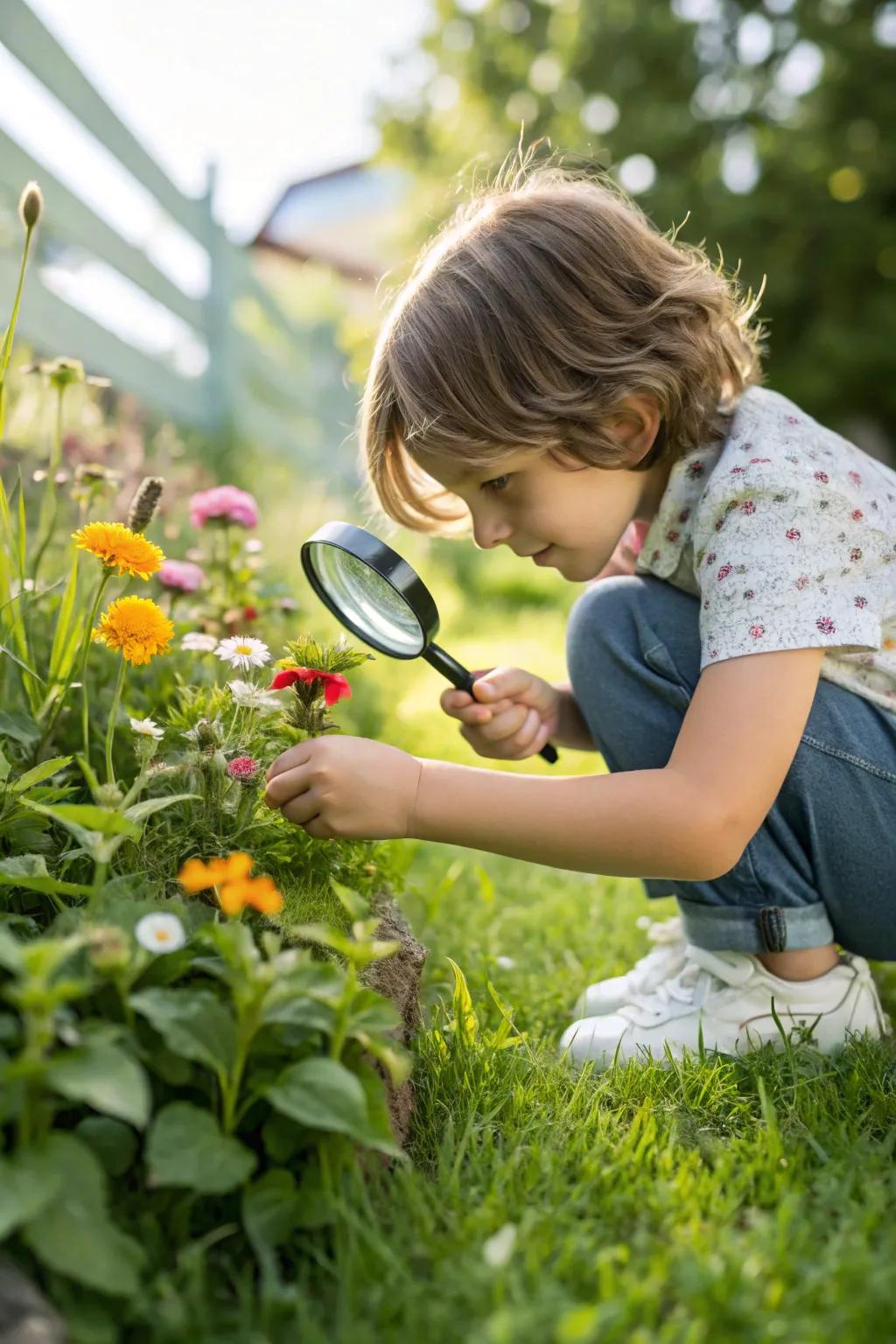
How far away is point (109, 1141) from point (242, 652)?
686 millimetres

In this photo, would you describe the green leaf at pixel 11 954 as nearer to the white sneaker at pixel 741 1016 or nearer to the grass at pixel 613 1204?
the grass at pixel 613 1204

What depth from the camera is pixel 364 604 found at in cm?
168

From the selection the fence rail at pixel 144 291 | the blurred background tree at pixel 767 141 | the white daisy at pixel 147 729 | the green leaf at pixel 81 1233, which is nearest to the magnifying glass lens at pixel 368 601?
the white daisy at pixel 147 729

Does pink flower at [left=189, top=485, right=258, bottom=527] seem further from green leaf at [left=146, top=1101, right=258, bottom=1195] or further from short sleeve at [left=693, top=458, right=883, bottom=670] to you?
green leaf at [left=146, top=1101, right=258, bottom=1195]

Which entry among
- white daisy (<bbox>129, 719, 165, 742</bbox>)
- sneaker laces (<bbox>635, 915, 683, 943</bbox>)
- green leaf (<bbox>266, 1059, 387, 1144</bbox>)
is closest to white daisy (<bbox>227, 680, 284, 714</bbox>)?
white daisy (<bbox>129, 719, 165, 742</bbox>)

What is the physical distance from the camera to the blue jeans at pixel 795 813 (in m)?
1.70

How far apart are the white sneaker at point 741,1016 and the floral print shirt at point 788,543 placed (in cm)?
45

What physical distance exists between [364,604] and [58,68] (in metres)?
3.21

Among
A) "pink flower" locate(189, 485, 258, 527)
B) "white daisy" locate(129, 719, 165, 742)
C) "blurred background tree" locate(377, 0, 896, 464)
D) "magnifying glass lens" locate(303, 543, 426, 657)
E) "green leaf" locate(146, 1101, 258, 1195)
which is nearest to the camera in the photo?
"green leaf" locate(146, 1101, 258, 1195)

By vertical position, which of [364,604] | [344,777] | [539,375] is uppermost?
[539,375]

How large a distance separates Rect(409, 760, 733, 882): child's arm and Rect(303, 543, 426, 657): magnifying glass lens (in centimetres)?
26

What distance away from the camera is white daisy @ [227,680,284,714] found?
1438 millimetres

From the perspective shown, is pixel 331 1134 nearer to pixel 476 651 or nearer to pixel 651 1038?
pixel 651 1038

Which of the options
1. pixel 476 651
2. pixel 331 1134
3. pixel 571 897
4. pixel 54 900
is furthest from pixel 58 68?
pixel 331 1134
